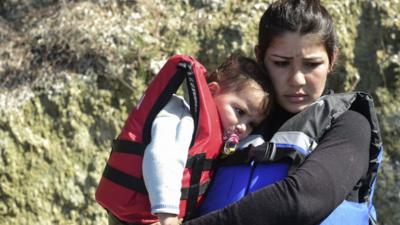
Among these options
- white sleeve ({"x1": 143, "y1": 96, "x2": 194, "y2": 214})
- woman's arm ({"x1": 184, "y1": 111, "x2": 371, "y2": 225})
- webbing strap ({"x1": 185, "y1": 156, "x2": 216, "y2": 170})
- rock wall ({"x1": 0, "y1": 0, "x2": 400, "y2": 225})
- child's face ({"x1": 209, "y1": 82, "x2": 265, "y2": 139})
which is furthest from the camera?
rock wall ({"x1": 0, "y1": 0, "x2": 400, "y2": 225})

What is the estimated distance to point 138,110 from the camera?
8.26 ft

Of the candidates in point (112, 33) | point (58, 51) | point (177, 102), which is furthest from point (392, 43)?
point (177, 102)

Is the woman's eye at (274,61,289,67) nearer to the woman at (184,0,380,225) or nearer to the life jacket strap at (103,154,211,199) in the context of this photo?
the woman at (184,0,380,225)

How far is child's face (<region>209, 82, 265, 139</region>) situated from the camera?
2547 millimetres

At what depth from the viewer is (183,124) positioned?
94.9 inches

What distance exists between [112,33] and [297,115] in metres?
2.51

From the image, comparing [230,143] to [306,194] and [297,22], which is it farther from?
[297,22]

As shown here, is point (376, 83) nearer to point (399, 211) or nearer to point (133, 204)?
point (399, 211)

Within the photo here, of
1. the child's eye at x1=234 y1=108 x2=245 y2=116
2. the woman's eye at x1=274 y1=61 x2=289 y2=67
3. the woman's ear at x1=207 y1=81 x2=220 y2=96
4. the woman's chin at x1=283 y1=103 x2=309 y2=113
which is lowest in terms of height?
the woman's chin at x1=283 y1=103 x2=309 y2=113

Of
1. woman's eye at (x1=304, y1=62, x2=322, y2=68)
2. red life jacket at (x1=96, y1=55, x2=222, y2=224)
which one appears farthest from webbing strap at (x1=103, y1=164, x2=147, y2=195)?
woman's eye at (x1=304, y1=62, x2=322, y2=68)

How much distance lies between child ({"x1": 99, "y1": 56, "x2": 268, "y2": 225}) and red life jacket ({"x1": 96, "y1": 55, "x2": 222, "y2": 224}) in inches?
1.5

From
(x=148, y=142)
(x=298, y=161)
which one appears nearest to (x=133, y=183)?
(x=148, y=142)

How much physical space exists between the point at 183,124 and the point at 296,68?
0.50 m

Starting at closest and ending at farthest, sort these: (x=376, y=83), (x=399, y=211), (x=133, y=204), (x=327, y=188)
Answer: (x=327, y=188)
(x=133, y=204)
(x=399, y=211)
(x=376, y=83)
